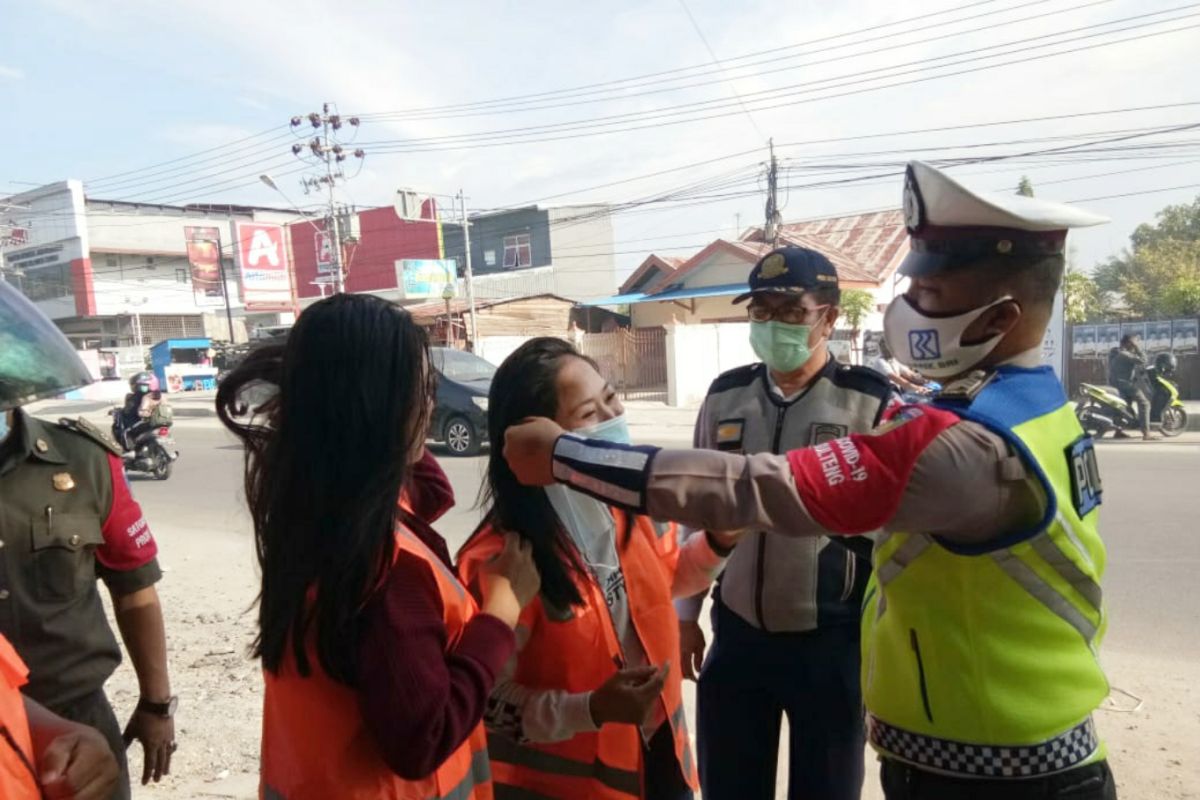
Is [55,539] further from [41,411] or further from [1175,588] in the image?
[41,411]

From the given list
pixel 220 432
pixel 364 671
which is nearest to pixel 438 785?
pixel 364 671

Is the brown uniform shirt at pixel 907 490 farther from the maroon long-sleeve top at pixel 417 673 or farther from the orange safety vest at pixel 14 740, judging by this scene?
the orange safety vest at pixel 14 740

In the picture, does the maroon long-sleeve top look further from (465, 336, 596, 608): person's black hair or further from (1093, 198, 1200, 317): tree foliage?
(1093, 198, 1200, 317): tree foliage

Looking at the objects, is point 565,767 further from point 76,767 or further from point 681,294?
point 681,294

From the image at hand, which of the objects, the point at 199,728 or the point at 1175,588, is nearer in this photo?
the point at 199,728

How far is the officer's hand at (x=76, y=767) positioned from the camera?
1288 mm

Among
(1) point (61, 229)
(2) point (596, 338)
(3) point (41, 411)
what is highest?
(1) point (61, 229)

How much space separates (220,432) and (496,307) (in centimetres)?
1045

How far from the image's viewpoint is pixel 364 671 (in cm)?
119

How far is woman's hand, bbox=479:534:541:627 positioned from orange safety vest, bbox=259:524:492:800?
103 mm

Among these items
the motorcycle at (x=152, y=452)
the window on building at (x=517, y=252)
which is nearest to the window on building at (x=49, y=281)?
the window on building at (x=517, y=252)

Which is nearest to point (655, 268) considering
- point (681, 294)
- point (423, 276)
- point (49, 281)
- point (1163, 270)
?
point (681, 294)

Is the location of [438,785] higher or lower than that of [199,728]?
higher

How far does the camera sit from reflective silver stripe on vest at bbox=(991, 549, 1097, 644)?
1.29 m
